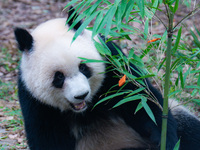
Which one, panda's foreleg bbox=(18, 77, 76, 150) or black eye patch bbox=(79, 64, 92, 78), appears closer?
black eye patch bbox=(79, 64, 92, 78)

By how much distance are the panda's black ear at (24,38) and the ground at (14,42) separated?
816 mm

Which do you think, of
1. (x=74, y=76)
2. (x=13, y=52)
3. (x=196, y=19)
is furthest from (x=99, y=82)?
(x=196, y=19)

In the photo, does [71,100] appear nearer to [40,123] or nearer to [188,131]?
[40,123]

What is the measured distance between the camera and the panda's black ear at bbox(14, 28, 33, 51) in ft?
10.3

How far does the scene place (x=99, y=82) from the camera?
131 inches

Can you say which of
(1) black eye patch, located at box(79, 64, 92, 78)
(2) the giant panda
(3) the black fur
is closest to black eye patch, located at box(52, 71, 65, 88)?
(2) the giant panda

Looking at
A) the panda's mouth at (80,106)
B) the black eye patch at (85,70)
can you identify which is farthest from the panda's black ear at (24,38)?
the panda's mouth at (80,106)

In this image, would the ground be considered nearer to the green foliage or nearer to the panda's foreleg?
→ the green foliage

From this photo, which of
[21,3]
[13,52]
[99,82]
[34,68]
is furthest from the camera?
[21,3]

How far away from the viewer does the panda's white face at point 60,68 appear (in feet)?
9.53

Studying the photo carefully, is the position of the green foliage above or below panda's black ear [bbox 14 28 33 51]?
above

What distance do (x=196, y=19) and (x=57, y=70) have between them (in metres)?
5.14

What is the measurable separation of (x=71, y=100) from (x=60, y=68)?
302 millimetres

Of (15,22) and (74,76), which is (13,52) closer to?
(15,22)
